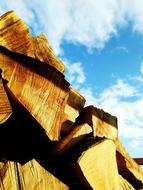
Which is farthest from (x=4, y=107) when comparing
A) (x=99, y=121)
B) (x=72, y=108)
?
(x=99, y=121)

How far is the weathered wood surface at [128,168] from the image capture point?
3.33 m

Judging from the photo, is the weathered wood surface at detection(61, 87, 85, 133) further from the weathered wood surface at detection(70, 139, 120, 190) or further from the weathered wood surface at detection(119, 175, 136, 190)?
the weathered wood surface at detection(119, 175, 136, 190)

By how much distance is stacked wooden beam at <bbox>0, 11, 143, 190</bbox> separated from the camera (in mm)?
2346

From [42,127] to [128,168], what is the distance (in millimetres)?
1236

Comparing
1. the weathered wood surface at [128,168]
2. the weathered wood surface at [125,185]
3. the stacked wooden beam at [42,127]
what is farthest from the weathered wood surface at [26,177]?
the weathered wood surface at [128,168]

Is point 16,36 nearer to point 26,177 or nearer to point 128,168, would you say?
point 26,177

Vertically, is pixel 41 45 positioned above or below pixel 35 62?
above

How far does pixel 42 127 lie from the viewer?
244cm

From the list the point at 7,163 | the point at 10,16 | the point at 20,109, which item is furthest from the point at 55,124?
the point at 10,16

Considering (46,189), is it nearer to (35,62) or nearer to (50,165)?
(50,165)

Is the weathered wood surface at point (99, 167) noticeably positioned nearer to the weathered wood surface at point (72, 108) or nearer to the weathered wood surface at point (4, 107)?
the weathered wood surface at point (72, 108)

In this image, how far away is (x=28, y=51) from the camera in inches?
94.4

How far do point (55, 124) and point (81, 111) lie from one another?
0.59m

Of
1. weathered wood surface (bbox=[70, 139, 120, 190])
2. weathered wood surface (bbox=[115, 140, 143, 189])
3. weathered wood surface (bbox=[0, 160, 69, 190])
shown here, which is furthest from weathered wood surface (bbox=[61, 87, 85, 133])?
weathered wood surface (bbox=[115, 140, 143, 189])
